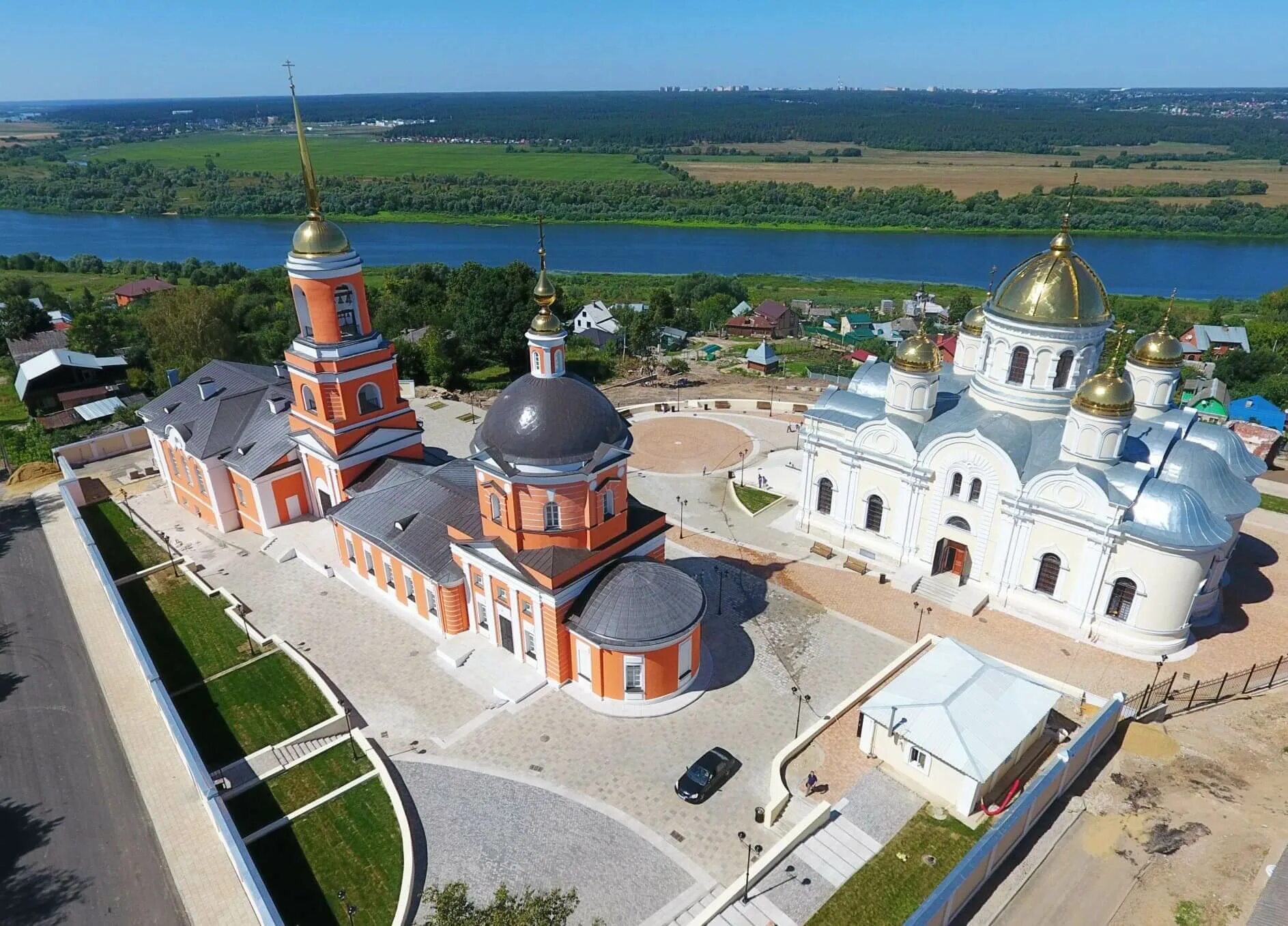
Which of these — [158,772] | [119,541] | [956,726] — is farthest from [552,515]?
[119,541]

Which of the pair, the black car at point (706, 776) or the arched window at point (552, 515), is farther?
the arched window at point (552, 515)

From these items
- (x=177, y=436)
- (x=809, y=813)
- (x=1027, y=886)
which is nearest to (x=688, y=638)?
(x=809, y=813)

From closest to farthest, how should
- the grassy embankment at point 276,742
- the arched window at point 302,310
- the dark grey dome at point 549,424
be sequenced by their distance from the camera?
the grassy embankment at point 276,742, the dark grey dome at point 549,424, the arched window at point 302,310

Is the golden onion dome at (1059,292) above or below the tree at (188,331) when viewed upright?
above

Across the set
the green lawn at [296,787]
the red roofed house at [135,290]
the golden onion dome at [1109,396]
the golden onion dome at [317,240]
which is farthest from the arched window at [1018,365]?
the red roofed house at [135,290]

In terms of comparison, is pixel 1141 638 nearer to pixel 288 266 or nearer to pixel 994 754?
pixel 994 754

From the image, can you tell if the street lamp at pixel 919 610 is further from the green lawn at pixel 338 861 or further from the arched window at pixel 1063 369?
the green lawn at pixel 338 861
